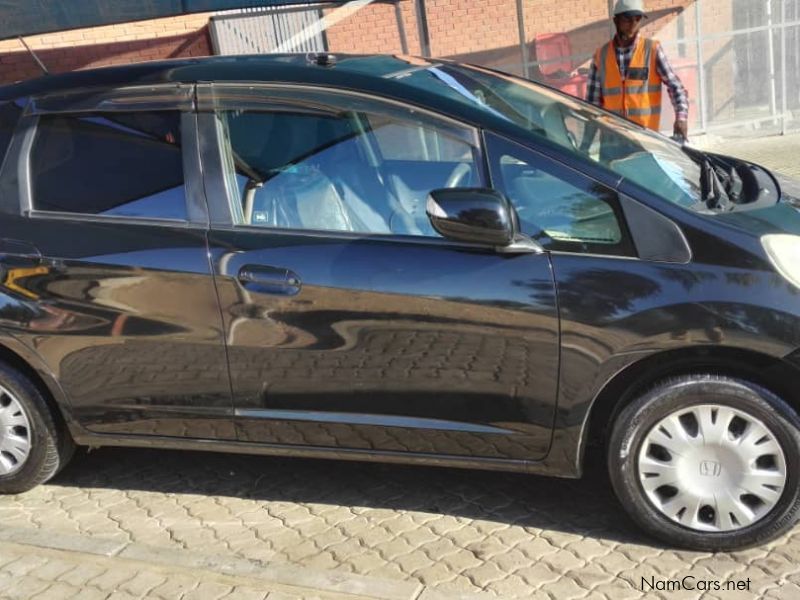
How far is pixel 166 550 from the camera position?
347 centimetres

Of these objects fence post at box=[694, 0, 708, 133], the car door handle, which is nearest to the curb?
the car door handle

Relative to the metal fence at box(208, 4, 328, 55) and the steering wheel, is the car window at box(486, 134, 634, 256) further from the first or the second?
the metal fence at box(208, 4, 328, 55)

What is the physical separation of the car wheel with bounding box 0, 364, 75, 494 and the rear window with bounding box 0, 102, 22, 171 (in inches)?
36.9

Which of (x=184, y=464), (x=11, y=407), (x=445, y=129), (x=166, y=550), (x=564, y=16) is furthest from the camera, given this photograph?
(x=564, y=16)

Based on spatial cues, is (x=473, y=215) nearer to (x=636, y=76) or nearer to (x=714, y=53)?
(x=636, y=76)

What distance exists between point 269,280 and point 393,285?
1.58ft

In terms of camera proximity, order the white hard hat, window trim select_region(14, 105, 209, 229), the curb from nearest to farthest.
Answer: the curb → window trim select_region(14, 105, 209, 229) → the white hard hat

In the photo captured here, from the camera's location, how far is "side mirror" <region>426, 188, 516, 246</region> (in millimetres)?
2996

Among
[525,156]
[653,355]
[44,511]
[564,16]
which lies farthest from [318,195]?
[564,16]

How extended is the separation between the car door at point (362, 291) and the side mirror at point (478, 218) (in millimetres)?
51

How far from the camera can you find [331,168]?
3473 millimetres

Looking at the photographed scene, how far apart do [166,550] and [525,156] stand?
2.07 m

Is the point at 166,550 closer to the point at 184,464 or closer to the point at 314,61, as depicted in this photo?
the point at 184,464

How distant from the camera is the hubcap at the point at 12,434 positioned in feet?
12.4
